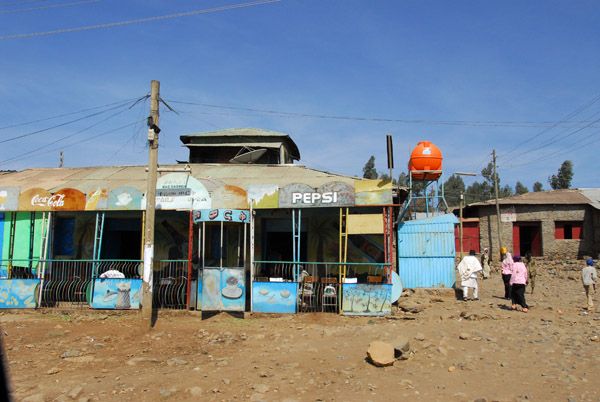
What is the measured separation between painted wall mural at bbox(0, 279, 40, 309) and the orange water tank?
11683mm

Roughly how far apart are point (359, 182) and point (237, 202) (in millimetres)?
3321

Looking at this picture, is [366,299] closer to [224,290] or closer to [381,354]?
[224,290]

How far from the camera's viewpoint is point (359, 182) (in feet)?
37.3

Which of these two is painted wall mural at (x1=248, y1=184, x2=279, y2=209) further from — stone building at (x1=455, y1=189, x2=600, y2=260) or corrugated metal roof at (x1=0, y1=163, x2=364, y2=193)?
stone building at (x1=455, y1=189, x2=600, y2=260)

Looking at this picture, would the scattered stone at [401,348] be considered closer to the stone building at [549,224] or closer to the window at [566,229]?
the stone building at [549,224]

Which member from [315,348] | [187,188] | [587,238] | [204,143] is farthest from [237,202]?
[587,238]

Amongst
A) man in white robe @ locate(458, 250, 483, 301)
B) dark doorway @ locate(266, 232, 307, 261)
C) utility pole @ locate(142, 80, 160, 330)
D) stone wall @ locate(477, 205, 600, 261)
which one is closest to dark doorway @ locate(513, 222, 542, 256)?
stone wall @ locate(477, 205, 600, 261)

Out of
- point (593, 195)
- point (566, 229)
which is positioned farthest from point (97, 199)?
point (593, 195)

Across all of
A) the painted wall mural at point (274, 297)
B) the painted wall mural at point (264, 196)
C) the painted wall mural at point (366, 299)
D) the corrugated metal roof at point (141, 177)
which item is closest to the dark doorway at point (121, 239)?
the corrugated metal roof at point (141, 177)

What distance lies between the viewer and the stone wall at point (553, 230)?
2483 centimetres

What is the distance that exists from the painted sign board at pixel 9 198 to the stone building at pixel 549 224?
24150 millimetres

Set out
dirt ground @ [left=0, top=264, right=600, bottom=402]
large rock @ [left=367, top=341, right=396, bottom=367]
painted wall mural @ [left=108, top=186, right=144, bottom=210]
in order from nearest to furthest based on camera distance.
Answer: dirt ground @ [left=0, top=264, right=600, bottom=402] → large rock @ [left=367, top=341, right=396, bottom=367] → painted wall mural @ [left=108, top=186, right=144, bottom=210]

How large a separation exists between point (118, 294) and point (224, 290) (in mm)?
3153

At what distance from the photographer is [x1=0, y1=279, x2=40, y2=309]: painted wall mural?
12.4 meters
